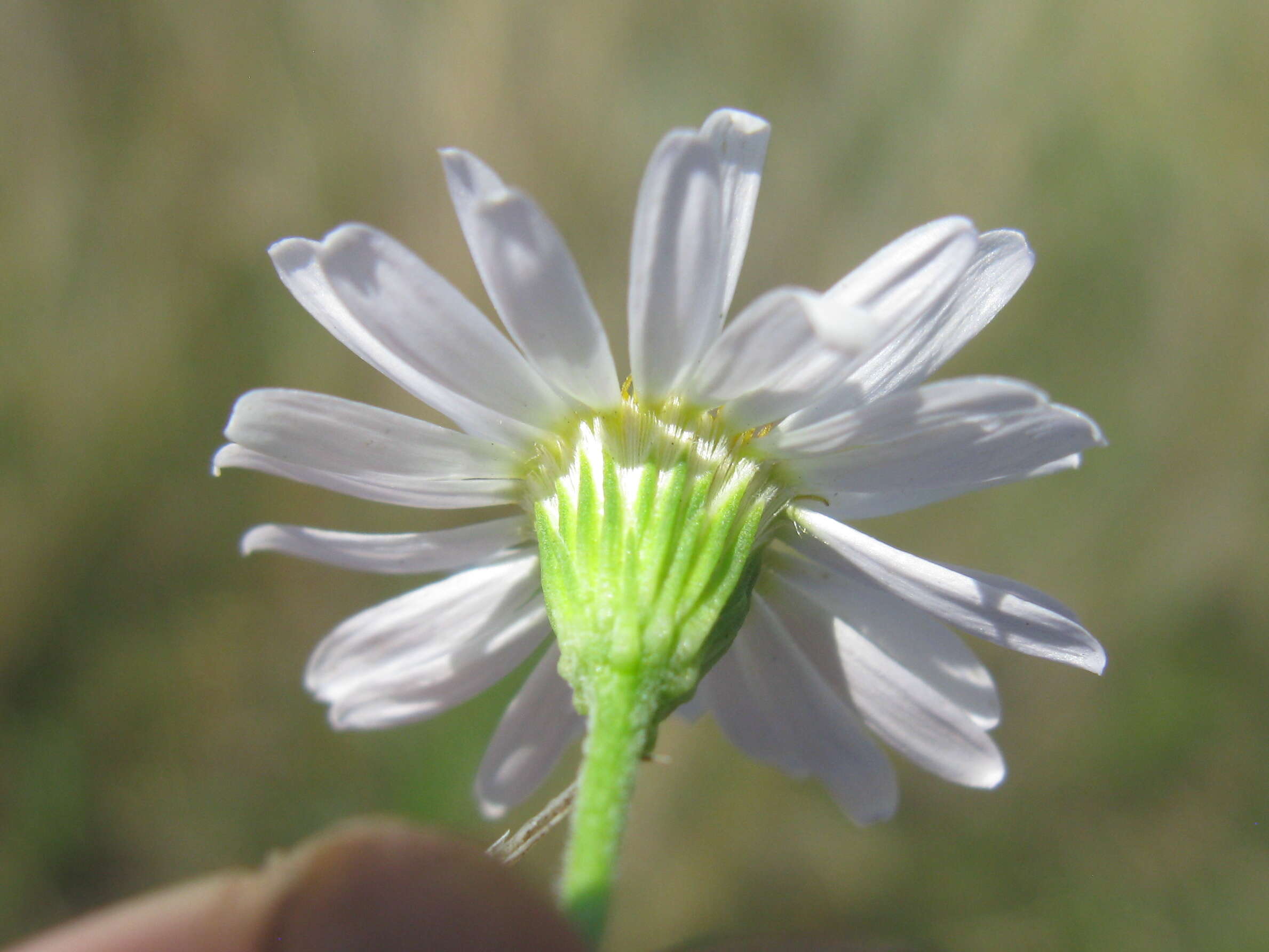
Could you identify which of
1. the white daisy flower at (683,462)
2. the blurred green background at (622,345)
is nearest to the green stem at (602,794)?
the white daisy flower at (683,462)

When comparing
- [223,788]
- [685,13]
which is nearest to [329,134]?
[685,13]

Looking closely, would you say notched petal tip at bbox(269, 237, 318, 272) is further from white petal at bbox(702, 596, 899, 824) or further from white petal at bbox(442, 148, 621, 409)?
white petal at bbox(702, 596, 899, 824)

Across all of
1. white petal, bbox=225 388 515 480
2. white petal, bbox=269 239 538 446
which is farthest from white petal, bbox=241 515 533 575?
white petal, bbox=269 239 538 446

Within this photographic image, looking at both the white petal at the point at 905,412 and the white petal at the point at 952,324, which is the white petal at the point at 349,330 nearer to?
the white petal at the point at 905,412

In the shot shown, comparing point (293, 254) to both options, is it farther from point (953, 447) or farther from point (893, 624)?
point (893, 624)

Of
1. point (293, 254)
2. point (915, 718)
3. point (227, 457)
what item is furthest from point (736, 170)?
point (915, 718)
